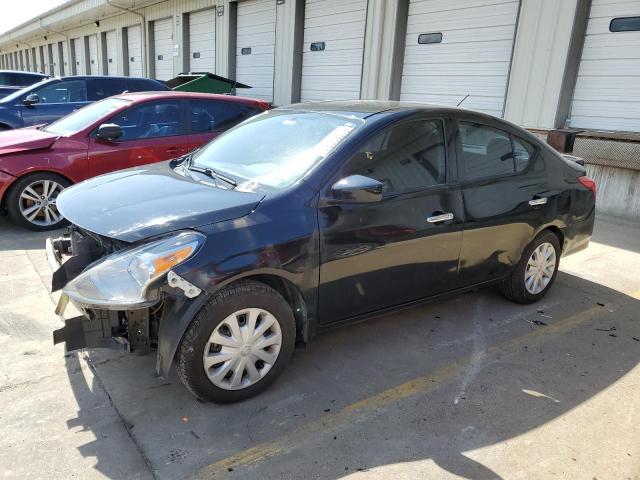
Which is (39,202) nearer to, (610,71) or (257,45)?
(610,71)

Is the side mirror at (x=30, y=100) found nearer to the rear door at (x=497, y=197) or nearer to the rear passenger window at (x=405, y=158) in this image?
the rear passenger window at (x=405, y=158)

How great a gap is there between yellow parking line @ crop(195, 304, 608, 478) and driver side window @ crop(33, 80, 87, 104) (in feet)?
26.5

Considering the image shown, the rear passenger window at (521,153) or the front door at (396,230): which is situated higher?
the rear passenger window at (521,153)

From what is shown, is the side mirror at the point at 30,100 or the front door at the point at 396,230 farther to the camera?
the side mirror at the point at 30,100

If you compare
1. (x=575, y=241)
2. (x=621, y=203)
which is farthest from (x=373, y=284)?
(x=621, y=203)

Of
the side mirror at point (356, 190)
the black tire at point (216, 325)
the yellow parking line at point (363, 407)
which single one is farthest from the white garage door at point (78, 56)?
the yellow parking line at point (363, 407)

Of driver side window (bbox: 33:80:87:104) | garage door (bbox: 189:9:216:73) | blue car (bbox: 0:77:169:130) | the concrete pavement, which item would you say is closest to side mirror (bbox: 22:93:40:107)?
blue car (bbox: 0:77:169:130)

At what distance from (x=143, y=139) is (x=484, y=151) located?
165 inches

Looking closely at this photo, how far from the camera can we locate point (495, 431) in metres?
2.66

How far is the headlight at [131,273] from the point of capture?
94.7 inches

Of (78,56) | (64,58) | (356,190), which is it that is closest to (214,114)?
(356,190)

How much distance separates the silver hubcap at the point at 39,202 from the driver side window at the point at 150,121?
3.18 ft

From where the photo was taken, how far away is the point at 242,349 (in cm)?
271

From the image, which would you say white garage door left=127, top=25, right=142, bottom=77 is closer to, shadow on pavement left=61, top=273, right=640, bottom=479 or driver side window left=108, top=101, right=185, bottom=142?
driver side window left=108, top=101, right=185, bottom=142
